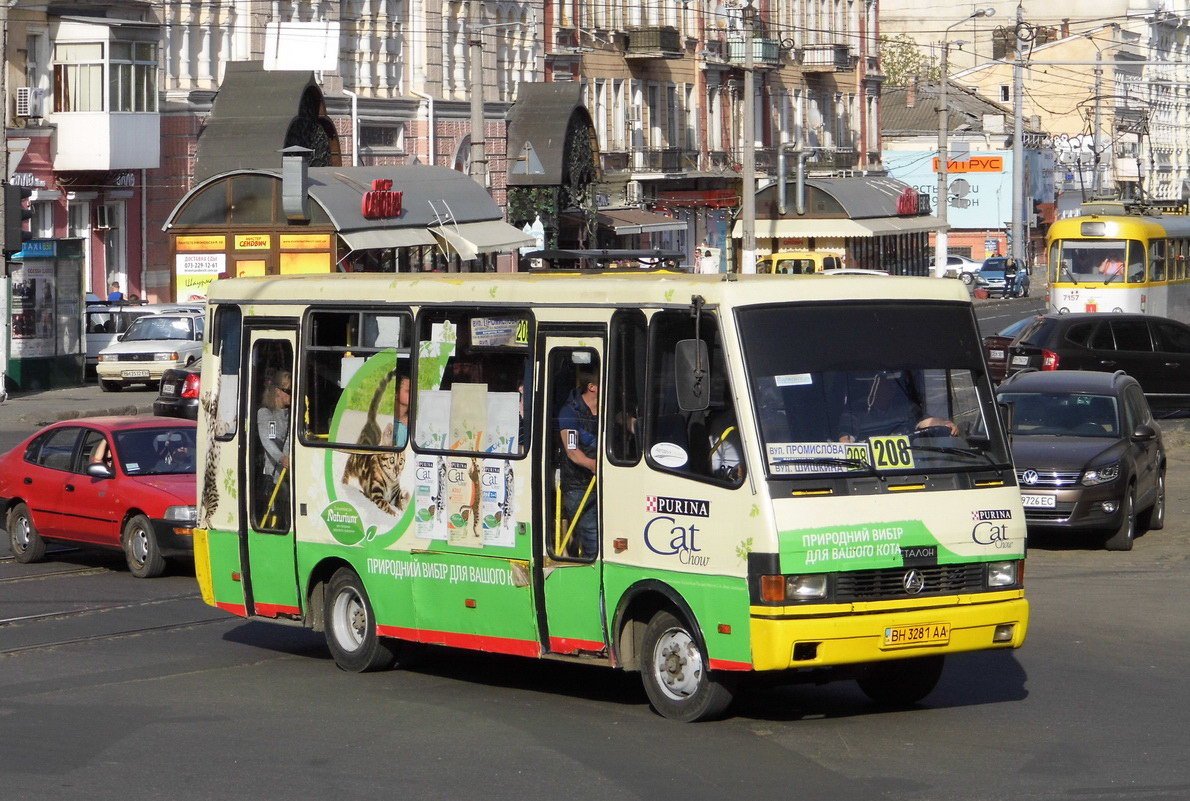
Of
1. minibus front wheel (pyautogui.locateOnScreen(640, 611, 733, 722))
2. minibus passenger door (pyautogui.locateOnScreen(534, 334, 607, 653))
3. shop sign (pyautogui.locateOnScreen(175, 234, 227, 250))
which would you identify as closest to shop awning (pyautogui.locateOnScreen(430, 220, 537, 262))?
shop sign (pyautogui.locateOnScreen(175, 234, 227, 250))

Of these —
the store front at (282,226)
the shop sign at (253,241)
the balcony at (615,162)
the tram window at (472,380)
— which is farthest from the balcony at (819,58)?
the tram window at (472,380)

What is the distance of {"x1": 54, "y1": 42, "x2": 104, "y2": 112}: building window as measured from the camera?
41.9 metres

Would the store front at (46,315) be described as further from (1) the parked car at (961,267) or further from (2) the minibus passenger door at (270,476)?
(1) the parked car at (961,267)

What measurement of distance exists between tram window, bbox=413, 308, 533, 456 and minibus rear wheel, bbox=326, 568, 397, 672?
3.66ft

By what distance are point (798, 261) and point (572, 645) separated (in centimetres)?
5312

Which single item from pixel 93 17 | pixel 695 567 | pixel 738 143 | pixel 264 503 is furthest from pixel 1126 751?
pixel 738 143

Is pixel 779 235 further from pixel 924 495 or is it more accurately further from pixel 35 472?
pixel 924 495

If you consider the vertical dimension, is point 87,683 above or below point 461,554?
below

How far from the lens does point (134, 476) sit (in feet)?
53.1

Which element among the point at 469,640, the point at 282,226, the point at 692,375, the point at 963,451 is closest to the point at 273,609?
the point at 469,640

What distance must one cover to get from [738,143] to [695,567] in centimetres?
6144

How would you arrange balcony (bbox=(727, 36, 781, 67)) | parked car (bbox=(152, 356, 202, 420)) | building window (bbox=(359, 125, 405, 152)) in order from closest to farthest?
parked car (bbox=(152, 356, 202, 420)) < building window (bbox=(359, 125, 405, 152)) < balcony (bbox=(727, 36, 781, 67))

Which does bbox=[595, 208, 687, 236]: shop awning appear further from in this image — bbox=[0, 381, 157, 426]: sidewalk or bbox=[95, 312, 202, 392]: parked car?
bbox=[0, 381, 157, 426]: sidewalk

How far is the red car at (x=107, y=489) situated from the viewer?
1558 cm
